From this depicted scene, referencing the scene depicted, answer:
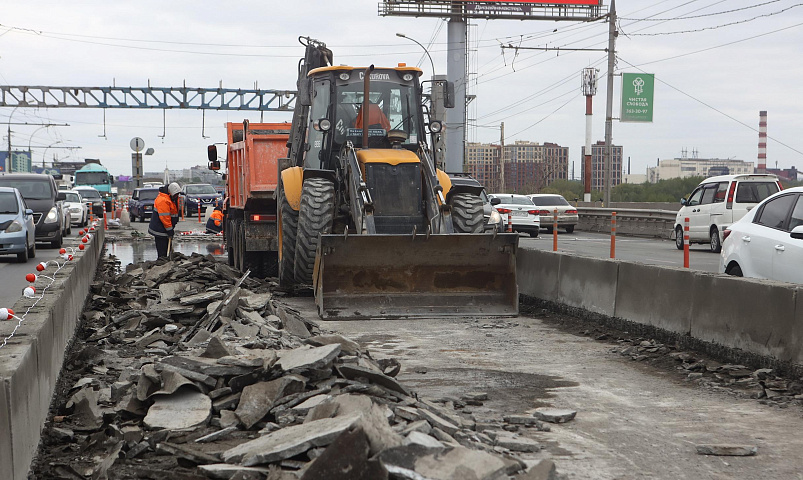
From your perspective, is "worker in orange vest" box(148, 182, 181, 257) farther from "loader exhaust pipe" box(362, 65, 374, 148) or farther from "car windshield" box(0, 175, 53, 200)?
"car windshield" box(0, 175, 53, 200)

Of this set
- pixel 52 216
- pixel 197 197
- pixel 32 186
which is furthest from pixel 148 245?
pixel 197 197

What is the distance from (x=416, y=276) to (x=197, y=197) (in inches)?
1682

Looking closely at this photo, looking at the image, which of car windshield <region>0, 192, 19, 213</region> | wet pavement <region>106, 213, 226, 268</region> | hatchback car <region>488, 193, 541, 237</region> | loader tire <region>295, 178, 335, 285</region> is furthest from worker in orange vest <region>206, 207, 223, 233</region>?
loader tire <region>295, 178, 335, 285</region>

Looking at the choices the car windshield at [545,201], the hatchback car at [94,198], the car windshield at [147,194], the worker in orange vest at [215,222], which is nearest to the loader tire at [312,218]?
the worker in orange vest at [215,222]

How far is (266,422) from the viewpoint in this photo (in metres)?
6.08

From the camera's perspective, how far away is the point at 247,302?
11.4m

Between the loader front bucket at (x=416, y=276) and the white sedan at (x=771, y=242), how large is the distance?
8.85 feet

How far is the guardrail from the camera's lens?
34500 mm

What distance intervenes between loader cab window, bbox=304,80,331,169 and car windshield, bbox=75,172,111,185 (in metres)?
53.7

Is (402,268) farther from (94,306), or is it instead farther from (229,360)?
(229,360)

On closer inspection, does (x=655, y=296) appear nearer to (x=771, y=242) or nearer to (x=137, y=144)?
(x=771, y=242)

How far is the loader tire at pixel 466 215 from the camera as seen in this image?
13.5 m

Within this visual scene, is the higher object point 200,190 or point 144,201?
point 200,190

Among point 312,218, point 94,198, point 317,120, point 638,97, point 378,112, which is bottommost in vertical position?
point 94,198
